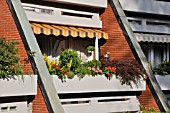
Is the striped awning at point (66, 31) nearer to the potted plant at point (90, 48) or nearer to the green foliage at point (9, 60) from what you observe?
the potted plant at point (90, 48)

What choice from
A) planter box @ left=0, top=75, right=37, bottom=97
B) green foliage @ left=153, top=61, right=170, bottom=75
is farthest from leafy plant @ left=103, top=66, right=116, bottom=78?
green foliage @ left=153, top=61, right=170, bottom=75

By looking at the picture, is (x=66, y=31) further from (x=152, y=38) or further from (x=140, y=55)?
(x=152, y=38)

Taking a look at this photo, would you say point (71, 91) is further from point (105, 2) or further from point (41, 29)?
point (105, 2)

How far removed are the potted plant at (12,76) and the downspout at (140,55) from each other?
234 inches

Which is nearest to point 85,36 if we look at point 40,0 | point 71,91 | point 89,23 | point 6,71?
point 89,23

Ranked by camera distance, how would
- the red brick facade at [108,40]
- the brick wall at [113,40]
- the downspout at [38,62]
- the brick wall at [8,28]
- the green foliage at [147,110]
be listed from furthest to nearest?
the brick wall at [113,40], the green foliage at [147,110], the brick wall at [8,28], the red brick facade at [108,40], the downspout at [38,62]

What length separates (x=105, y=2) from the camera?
20.8 meters

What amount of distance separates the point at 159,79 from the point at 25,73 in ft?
25.4

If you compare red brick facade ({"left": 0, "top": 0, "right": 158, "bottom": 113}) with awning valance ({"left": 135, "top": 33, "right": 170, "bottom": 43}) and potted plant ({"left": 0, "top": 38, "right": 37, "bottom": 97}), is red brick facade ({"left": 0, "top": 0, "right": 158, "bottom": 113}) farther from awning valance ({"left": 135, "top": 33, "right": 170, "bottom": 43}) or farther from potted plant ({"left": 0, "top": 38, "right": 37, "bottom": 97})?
awning valance ({"left": 135, "top": 33, "right": 170, "bottom": 43})

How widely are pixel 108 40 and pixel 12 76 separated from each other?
7.33 metres

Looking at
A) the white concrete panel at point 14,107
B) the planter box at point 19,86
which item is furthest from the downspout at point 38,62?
the white concrete panel at point 14,107

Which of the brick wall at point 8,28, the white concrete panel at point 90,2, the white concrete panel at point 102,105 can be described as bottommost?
the white concrete panel at point 102,105

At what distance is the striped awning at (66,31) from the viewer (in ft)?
58.8

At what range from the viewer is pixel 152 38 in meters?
22.5
